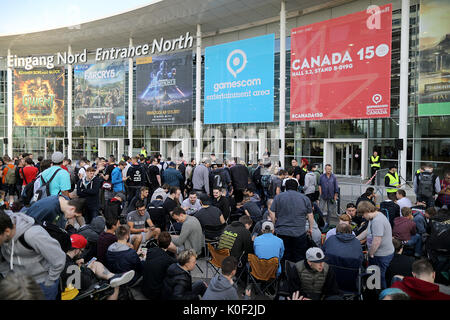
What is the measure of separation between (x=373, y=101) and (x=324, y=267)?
13335 millimetres

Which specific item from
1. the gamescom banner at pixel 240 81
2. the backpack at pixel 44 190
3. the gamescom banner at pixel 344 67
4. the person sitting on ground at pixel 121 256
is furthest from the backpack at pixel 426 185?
the gamescom banner at pixel 240 81

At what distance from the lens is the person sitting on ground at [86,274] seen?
13.2 feet

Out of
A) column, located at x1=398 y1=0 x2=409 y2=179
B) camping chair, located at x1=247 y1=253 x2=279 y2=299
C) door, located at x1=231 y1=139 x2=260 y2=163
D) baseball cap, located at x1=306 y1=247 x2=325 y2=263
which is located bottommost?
camping chair, located at x1=247 y1=253 x2=279 y2=299

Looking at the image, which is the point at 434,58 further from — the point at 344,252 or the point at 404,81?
the point at 344,252

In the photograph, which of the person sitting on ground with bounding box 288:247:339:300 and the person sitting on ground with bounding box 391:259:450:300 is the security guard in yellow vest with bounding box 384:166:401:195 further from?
the person sitting on ground with bounding box 391:259:450:300

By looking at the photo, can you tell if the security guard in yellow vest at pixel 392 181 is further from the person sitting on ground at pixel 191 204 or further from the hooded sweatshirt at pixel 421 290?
the hooded sweatshirt at pixel 421 290

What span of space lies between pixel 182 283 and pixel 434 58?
15543 mm

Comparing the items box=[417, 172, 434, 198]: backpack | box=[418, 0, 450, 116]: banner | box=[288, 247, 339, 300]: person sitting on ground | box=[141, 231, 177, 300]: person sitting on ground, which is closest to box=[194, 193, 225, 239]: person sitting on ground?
box=[141, 231, 177, 300]: person sitting on ground

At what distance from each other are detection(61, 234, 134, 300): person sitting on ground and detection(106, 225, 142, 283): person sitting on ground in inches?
5.9

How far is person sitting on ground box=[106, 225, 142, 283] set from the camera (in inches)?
189

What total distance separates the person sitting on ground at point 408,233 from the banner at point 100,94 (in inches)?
916

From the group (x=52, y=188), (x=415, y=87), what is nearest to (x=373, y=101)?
(x=415, y=87)

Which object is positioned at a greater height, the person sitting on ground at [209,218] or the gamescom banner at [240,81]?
the gamescom banner at [240,81]

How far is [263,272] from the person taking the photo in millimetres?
4879
